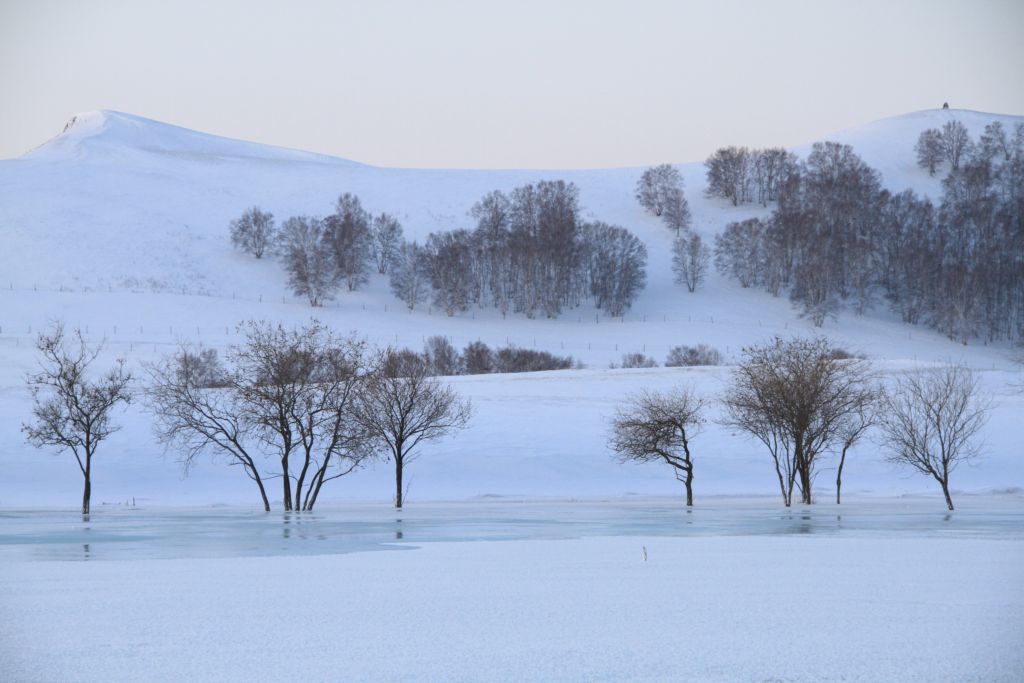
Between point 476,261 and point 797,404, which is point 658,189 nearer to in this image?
point 476,261

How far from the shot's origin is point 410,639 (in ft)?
46.5

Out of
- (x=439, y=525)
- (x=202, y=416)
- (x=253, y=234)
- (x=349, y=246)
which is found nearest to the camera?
(x=439, y=525)

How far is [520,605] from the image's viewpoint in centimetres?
1667

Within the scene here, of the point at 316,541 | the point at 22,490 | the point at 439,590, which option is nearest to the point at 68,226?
the point at 22,490

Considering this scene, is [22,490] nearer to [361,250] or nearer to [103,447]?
[103,447]

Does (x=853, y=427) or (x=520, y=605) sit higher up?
(x=853, y=427)

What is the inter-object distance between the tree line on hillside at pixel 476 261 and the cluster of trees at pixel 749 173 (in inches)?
1513

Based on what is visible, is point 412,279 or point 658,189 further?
point 658,189

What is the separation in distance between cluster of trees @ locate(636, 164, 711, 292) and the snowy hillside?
1.83 m

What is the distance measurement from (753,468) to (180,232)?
101504 mm

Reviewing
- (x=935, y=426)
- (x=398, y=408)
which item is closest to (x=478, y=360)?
(x=398, y=408)

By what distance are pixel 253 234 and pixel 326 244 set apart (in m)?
14.0

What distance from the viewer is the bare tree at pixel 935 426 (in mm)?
45875

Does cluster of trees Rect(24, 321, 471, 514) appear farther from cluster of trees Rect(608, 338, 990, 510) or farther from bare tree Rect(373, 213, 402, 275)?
bare tree Rect(373, 213, 402, 275)
